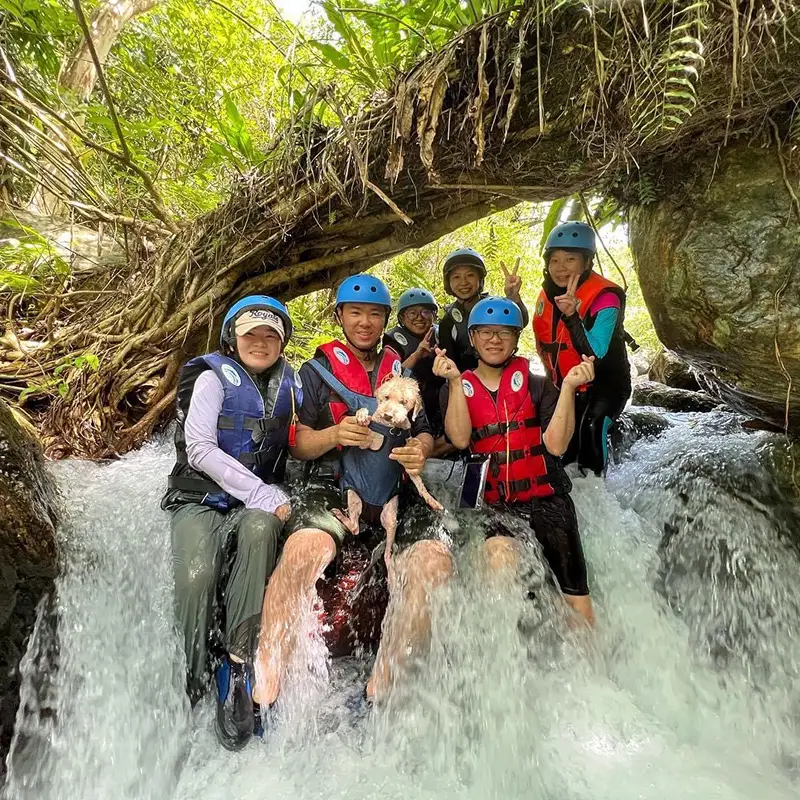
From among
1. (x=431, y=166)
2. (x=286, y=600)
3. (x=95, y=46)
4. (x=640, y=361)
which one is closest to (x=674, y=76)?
(x=431, y=166)

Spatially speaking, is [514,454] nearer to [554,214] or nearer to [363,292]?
[363,292]

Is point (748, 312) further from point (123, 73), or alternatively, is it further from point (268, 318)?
point (123, 73)

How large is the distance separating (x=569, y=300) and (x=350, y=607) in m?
2.88

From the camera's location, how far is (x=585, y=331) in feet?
13.1

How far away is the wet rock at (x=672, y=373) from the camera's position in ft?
23.1

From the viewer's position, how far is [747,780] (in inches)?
103

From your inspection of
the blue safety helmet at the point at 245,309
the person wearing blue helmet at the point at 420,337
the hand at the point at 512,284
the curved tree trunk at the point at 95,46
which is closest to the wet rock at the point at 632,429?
the hand at the point at 512,284

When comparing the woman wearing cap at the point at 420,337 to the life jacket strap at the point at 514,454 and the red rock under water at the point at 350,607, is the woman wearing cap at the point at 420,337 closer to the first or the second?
the life jacket strap at the point at 514,454

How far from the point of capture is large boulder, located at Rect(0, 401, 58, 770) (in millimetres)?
2777

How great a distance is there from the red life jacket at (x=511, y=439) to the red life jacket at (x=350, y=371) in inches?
25.9

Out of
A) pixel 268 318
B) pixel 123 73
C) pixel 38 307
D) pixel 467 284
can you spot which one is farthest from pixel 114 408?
pixel 123 73

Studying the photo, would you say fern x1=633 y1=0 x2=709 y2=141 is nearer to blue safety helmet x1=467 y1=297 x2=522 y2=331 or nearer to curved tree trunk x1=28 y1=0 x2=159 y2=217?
blue safety helmet x1=467 y1=297 x2=522 y2=331

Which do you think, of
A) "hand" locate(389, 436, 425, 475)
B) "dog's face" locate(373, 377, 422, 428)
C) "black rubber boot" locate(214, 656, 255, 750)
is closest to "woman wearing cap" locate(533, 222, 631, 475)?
"dog's face" locate(373, 377, 422, 428)

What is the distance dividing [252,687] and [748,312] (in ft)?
12.4
